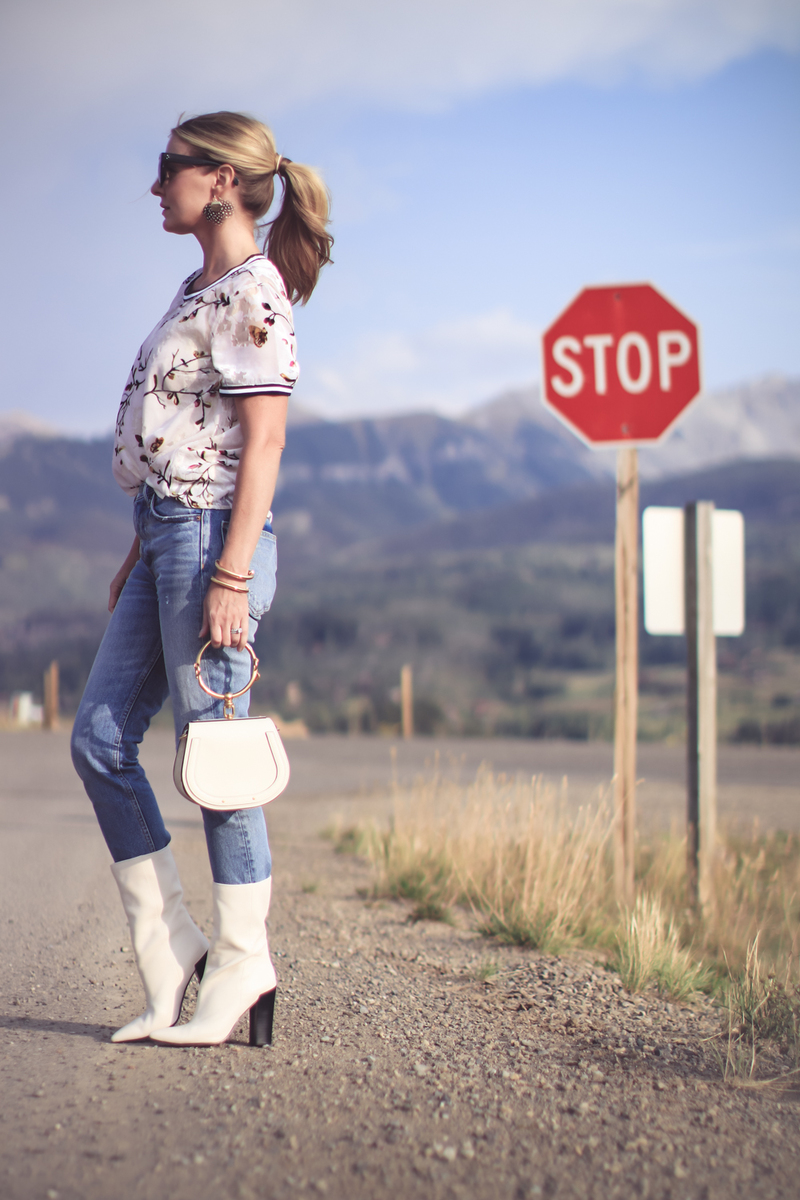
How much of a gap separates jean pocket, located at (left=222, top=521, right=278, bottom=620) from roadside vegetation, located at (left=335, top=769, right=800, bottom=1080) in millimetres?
1568

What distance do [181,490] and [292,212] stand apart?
90 centimetres

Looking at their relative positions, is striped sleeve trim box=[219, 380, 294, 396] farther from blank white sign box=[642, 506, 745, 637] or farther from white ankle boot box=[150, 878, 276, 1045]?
blank white sign box=[642, 506, 745, 637]

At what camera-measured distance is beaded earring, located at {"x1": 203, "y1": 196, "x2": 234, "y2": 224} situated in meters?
2.81

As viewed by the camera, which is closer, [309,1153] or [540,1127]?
[309,1153]

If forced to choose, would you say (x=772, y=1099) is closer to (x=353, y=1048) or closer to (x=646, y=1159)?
(x=646, y=1159)

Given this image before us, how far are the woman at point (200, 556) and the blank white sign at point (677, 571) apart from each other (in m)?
2.80

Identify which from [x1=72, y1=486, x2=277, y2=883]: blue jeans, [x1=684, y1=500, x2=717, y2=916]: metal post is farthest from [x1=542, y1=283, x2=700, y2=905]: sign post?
[x1=72, y1=486, x2=277, y2=883]: blue jeans

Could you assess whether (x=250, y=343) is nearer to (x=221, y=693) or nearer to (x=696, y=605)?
(x=221, y=693)

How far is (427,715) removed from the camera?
25984 mm

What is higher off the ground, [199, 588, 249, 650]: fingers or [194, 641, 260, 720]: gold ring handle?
[199, 588, 249, 650]: fingers

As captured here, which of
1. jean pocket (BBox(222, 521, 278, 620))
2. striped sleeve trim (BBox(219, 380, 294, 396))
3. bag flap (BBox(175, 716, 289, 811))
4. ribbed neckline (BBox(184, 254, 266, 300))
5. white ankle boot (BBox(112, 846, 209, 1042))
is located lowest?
Answer: white ankle boot (BBox(112, 846, 209, 1042))

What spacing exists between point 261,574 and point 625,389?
8.85 feet

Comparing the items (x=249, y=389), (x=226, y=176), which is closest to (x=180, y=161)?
(x=226, y=176)

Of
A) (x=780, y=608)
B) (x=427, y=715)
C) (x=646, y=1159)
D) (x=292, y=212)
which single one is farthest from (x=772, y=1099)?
(x=780, y=608)
